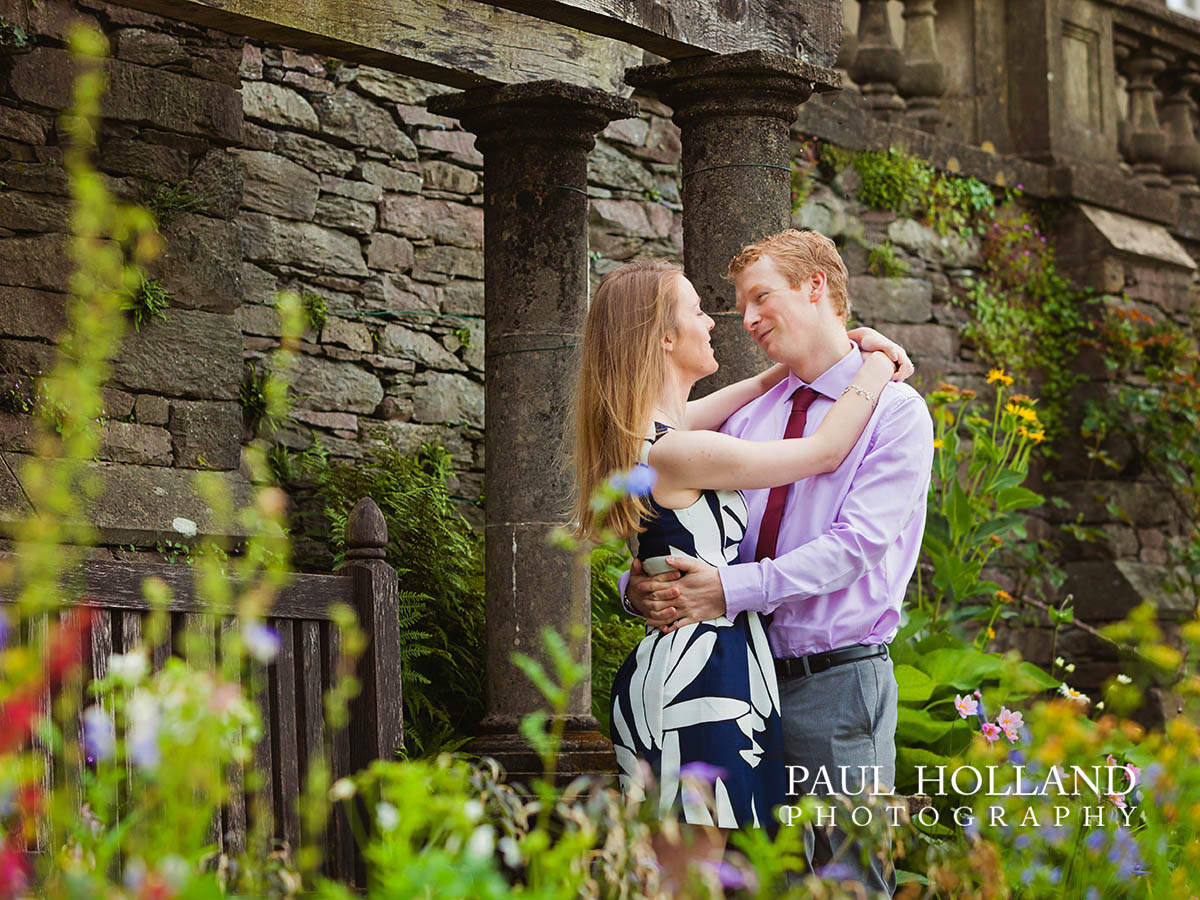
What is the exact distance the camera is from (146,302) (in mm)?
A: 5105

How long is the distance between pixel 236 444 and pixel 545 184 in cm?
158

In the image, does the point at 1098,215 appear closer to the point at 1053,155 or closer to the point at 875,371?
the point at 1053,155

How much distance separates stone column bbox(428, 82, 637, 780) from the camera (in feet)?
15.0

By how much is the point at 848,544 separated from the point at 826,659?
24cm

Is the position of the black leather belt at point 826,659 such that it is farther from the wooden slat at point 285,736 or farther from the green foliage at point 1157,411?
the green foliage at point 1157,411

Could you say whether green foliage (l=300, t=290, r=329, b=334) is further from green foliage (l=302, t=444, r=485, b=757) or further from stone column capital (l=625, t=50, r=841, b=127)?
stone column capital (l=625, t=50, r=841, b=127)

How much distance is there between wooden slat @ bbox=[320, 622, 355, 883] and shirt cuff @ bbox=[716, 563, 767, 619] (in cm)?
86

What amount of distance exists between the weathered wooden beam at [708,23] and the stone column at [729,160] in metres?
0.07

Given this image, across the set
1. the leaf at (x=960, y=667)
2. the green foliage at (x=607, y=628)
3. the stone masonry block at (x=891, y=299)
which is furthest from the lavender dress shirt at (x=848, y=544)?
the stone masonry block at (x=891, y=299)

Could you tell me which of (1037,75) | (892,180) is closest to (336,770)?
(892,180)

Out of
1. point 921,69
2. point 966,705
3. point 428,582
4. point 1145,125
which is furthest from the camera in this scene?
point 1145,125

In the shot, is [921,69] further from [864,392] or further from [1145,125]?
[864,392]

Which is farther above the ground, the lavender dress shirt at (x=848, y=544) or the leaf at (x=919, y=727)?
the lavender dress shirt at (x=848, y=544)

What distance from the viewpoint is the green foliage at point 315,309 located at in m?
5.75
